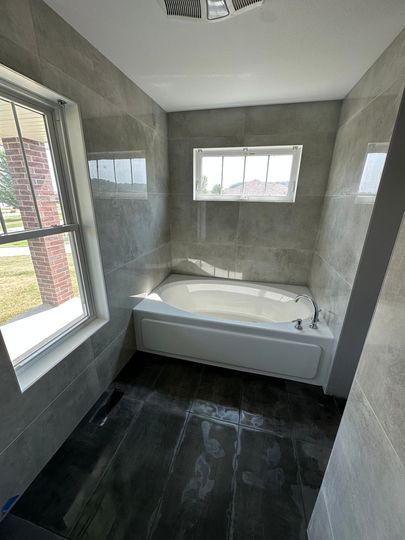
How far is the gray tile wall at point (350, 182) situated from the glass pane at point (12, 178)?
195 cm

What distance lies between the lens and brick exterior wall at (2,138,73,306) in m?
A: 1.09

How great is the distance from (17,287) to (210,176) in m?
2.10

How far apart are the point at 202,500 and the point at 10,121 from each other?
2123mm

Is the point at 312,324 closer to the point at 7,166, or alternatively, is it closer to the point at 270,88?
the point at 270,88

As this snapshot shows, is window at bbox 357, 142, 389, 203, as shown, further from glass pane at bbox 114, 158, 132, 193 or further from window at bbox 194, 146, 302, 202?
glass pane at bbox 114, 158, 132, 193

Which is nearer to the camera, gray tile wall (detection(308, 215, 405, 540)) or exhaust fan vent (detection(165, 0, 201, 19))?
gray tile wall (detection(308, 215, 405, 540))

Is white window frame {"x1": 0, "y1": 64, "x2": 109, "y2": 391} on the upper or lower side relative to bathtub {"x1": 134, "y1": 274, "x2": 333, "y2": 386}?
upper

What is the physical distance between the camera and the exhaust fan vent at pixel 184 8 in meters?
1.02

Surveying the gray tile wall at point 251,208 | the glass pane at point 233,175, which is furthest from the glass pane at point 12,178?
the glass pane at point 233,175

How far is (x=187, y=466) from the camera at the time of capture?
127 centimetres

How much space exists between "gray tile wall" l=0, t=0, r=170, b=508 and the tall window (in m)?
0.17

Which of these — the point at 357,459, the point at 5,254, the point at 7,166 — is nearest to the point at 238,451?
the point at 357,459

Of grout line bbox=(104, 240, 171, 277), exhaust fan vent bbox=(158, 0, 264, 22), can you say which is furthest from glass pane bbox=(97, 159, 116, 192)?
exhaust fan vent bbox=(158, 0, 264, 22)

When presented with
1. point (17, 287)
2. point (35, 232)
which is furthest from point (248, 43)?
point (17, 287)
